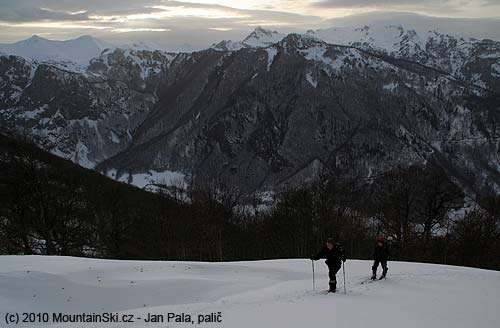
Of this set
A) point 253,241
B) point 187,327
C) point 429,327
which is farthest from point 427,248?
point 187,327

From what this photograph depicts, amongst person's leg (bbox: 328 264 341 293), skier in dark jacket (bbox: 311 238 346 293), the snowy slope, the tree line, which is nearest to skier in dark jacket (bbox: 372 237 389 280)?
the snowy slope

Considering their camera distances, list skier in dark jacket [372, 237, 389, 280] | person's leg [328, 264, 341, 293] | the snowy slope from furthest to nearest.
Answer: skier in dark jacket [372, 237, 389, 280], person's leg [328, 264, 341, 293], the snowy slope

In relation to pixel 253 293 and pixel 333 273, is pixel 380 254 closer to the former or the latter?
pixel 333 273

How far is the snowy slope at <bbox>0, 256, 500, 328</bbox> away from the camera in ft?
51.0

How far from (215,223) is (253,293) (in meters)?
31.9

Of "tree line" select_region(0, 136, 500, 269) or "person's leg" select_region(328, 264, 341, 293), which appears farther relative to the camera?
"tree line" select_region(0, 136, 500, 269)

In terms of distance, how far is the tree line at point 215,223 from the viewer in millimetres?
40250

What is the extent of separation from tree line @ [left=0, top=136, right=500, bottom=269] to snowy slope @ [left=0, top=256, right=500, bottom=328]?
1436cm

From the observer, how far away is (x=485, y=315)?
16.7 m

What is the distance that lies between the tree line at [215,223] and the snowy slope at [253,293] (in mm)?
14358

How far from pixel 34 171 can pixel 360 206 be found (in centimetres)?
4785

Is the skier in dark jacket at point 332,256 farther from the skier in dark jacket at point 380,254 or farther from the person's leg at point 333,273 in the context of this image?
the skier in dark jacket at point 380,254

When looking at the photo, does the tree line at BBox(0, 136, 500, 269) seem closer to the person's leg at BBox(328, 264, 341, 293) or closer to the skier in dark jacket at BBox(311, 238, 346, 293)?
the person's leg at BBox(328, 264, 341, 293)

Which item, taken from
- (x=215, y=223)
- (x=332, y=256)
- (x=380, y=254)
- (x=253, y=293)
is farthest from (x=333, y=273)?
(x=215, y=223)
